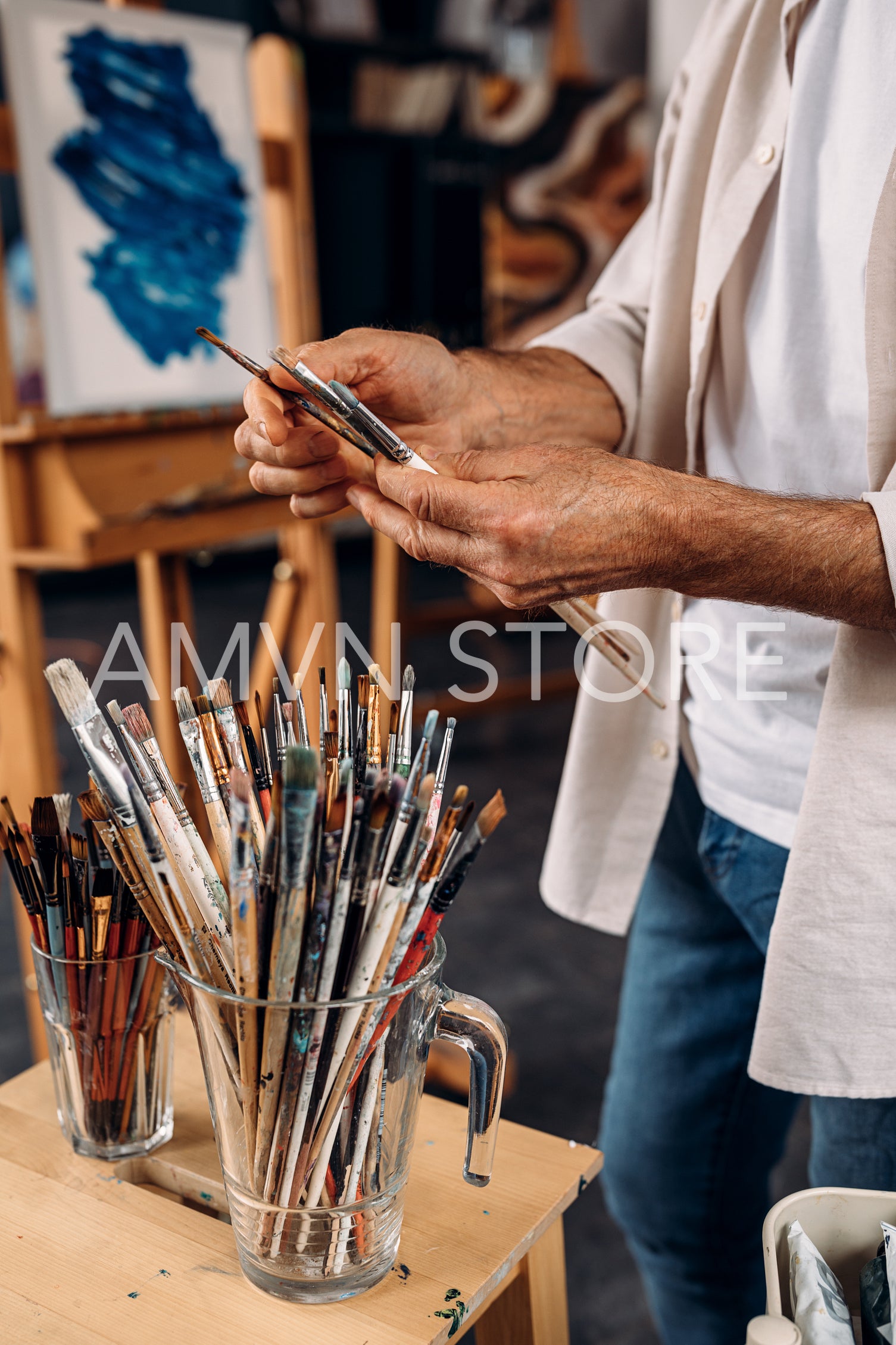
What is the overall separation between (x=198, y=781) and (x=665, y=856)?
571mm

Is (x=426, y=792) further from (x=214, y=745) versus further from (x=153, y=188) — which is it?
(x=153, y=188)

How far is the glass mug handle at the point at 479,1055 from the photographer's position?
0.64 meters

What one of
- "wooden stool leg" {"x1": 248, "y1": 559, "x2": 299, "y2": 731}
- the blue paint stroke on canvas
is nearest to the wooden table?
"wooden stool leg" {"x1": 248, "y1": 559, "x2": 299, "y2": 731}

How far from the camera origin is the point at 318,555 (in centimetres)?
211

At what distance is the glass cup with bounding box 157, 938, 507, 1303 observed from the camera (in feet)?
1.87

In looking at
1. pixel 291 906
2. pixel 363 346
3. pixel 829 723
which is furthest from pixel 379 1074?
pixel 363 346

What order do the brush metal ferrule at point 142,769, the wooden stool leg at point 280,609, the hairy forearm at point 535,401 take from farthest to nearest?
the wooden stool leg at point 280,609
the hairy forearm at point 535,401
the brush metal ferrule at point 142,769

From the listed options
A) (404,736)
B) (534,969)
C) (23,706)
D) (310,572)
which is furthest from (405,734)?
(534,969)

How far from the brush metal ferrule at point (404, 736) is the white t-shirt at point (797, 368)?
38cm

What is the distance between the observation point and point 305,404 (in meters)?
0.79

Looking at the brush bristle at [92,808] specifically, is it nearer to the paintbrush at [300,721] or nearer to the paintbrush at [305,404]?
the paintbrush at [300,721]

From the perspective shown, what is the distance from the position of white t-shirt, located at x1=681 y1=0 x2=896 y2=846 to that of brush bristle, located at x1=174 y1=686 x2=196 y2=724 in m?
0.48

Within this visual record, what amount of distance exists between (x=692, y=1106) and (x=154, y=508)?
3.91 feet

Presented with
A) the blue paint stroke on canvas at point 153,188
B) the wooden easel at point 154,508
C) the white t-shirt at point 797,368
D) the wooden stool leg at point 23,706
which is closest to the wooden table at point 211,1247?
the white t-shirt at point 797,368
